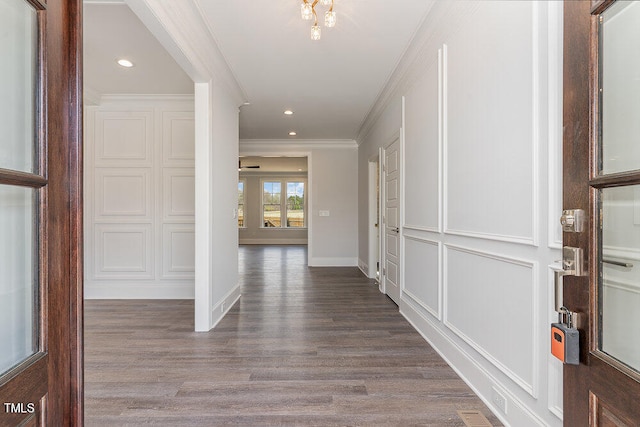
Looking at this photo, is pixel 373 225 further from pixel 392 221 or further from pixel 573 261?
pixel 573 261

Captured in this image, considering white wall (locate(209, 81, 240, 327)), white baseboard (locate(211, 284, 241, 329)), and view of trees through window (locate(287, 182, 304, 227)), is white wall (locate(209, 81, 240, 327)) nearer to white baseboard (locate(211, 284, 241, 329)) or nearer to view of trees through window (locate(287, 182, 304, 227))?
white baseboard (locate(211, 284, 241, 329))

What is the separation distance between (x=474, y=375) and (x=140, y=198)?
4173 mm

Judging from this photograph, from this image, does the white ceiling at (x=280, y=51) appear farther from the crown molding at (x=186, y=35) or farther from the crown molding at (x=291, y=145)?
the crown molding at (x=291, y=145)

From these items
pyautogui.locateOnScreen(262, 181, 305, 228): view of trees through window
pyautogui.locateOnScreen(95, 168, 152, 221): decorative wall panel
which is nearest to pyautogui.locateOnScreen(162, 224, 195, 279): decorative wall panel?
pyautogui.locateOnScreen(95, 168, 152, 221): decorative wall panel

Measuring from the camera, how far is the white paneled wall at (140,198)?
13.9 ft

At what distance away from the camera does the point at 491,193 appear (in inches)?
72.6

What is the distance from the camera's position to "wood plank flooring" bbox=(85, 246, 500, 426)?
1.82m

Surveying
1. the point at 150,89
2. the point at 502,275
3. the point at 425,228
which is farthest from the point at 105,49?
the point at 502,275

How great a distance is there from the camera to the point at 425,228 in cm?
287

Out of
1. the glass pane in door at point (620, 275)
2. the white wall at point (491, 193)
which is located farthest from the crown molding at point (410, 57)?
the glass pane in door at point (620, 275)

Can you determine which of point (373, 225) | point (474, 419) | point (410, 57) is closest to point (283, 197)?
point (373, 225)

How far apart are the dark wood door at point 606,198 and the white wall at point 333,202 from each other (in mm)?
5945

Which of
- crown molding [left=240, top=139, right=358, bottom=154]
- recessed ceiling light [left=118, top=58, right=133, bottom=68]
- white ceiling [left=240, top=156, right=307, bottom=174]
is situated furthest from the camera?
white ceiling [left=240, top=156, right=307, bottom=174]

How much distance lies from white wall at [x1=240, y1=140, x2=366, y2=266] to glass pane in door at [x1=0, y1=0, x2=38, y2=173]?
5.96 m
